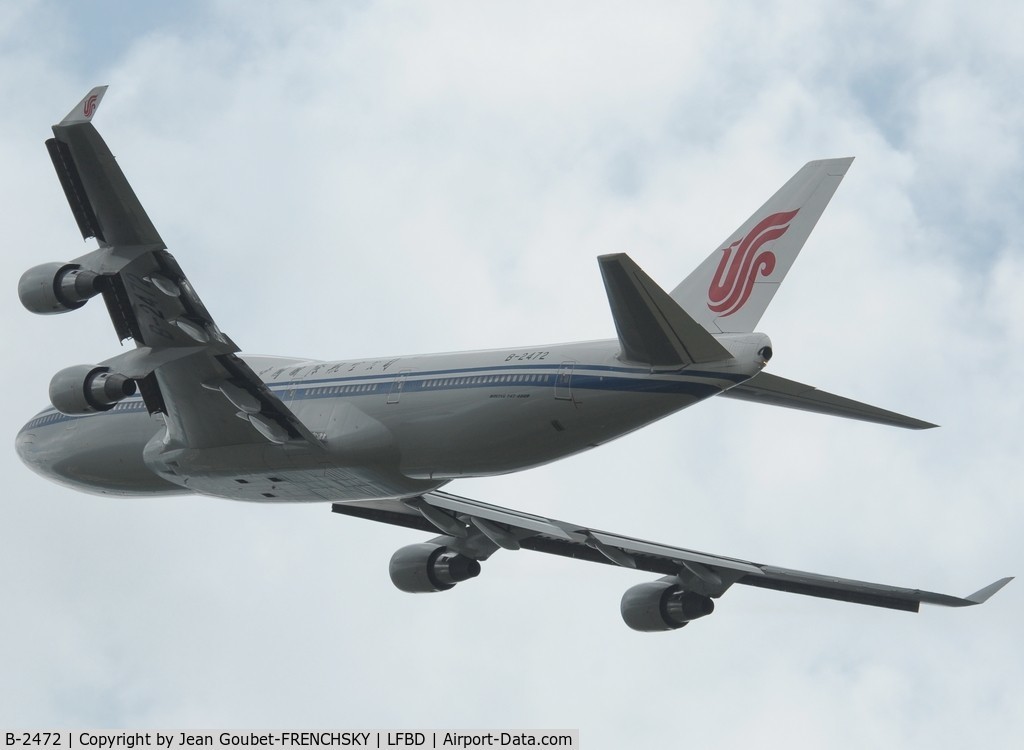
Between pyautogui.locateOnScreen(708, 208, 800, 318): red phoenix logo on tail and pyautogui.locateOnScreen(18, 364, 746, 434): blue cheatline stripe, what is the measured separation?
5.31 feet

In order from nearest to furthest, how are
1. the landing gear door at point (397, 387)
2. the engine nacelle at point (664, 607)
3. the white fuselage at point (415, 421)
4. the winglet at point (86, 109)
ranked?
1. the winglet at point (86, 109)
2. the white fuselage at point (415, 421)
3. the landing gear door at point (397, 387)
4. the engine nacelle at point (664, 607)

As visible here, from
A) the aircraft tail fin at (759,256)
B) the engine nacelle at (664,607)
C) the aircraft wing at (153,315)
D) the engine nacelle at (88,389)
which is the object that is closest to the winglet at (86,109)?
the aircraft wing at (153,315)

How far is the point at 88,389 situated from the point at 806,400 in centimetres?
1137

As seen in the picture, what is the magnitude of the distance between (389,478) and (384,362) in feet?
7.03

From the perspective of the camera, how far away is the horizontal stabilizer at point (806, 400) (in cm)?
2295

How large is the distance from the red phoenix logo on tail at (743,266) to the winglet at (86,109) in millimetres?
9479

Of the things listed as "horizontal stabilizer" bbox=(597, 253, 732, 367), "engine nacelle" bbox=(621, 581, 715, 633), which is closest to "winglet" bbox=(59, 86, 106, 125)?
"horizontal stabilizer" bbox=(597, 253, 732, 367)

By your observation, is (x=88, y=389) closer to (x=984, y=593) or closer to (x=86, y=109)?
(x=86, y=109)

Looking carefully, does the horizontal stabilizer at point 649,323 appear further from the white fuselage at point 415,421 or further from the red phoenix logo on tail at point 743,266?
the red phoenix logo on tail at point 743,266

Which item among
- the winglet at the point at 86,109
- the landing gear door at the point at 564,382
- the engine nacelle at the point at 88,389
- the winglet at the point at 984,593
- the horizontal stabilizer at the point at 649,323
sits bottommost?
the winglet at the point at 984,593

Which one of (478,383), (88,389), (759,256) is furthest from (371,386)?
(759,256)

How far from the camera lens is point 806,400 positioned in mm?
23562

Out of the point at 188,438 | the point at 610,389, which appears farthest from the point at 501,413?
the point at 188,438

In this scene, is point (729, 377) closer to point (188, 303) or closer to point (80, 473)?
point (188, 303)
